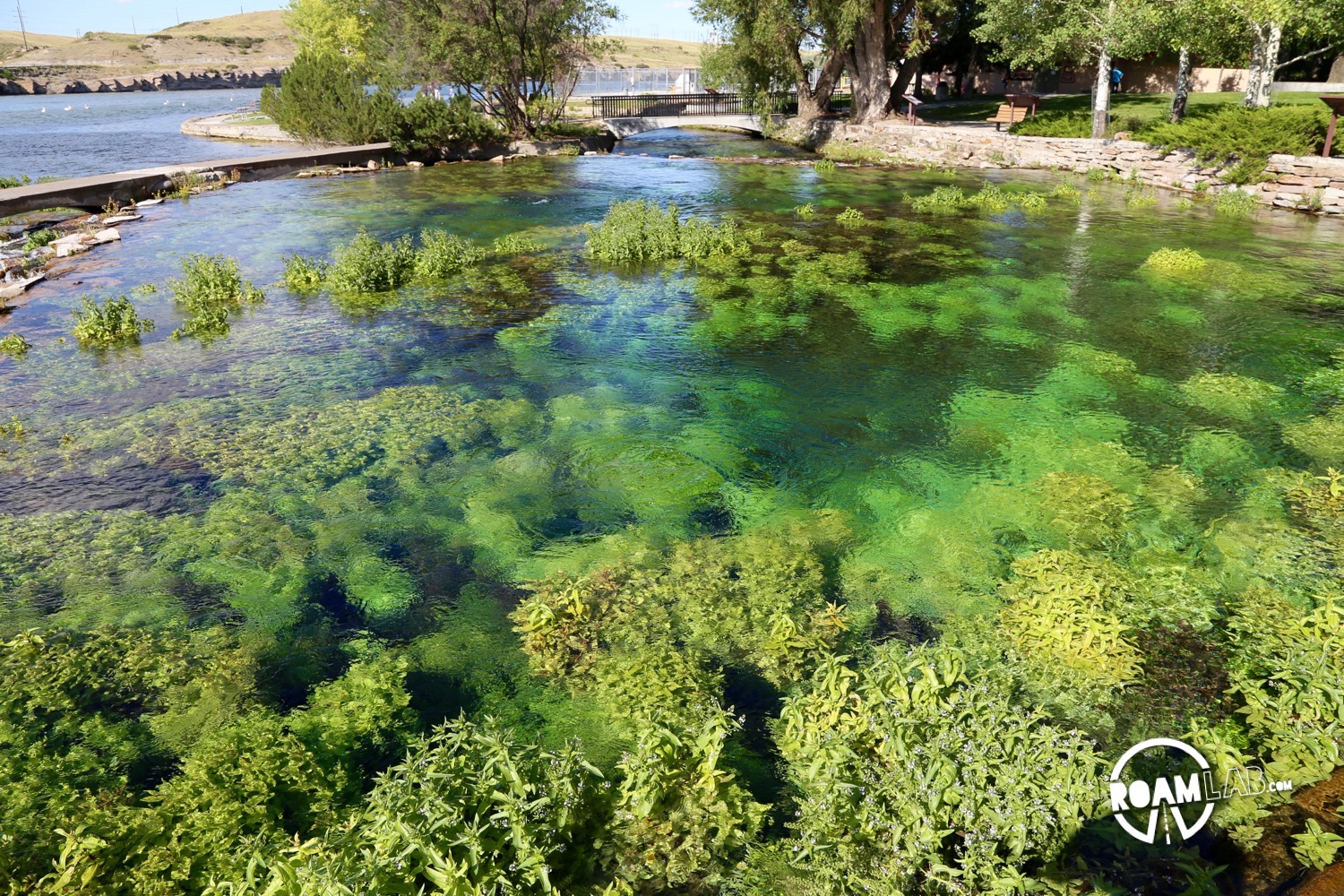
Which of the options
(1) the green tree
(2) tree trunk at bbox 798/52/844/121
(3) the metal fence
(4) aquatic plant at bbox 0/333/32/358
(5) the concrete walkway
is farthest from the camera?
(3) the metal fence

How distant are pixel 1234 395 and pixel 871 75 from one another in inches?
1227

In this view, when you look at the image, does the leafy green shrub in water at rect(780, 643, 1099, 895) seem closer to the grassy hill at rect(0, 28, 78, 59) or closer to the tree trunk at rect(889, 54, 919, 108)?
the tree trunk at rect(889, 54, 919, 108)

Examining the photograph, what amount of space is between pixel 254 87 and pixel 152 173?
105476mm

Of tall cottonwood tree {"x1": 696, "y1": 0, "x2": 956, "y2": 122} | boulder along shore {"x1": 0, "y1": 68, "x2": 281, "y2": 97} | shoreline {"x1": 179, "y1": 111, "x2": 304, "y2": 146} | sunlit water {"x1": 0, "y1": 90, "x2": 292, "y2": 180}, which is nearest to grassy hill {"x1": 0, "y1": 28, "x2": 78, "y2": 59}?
boulder along shore {"x1": 0, "y1": 68, "x2": 281, "y2": 97}

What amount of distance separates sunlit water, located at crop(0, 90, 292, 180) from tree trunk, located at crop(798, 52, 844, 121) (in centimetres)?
2548

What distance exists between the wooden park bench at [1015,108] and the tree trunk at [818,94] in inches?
391

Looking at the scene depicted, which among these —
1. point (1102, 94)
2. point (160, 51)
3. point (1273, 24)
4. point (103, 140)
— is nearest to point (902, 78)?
point (1102, 94)

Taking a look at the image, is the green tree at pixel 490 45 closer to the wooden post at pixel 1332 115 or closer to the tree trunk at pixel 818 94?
the tree trunk at pixel 818 94

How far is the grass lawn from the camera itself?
100 ft

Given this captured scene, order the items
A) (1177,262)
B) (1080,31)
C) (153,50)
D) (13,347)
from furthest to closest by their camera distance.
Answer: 1. (153,50)
2. (1080,31)
3. (1177,262)
4. (13,347)

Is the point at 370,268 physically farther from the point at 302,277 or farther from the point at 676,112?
the point at 676,112

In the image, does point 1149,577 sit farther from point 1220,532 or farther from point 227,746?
point 227,746

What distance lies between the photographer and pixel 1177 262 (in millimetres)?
15078

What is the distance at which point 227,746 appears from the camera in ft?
16.3
